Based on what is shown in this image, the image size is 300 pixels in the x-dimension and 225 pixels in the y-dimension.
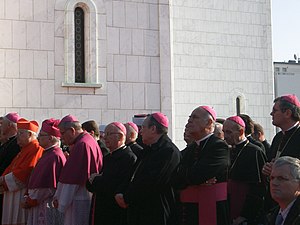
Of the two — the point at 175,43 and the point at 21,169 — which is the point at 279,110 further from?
the point at 175,43

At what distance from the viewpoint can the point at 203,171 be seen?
5.71 meters

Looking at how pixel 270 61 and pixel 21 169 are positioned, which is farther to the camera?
pixel 270 61

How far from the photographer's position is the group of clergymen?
19.2 ft

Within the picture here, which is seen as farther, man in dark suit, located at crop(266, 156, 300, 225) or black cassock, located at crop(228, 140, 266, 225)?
black cassock, located at crop(228, 140, 266, 225)

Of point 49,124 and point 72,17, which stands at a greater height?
point 72,17

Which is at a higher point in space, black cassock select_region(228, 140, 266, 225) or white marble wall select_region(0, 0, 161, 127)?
white marble wall select_region(0, 0, 161, 127)

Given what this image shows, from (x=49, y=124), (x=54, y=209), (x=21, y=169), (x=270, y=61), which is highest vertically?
(x=270, y=61)

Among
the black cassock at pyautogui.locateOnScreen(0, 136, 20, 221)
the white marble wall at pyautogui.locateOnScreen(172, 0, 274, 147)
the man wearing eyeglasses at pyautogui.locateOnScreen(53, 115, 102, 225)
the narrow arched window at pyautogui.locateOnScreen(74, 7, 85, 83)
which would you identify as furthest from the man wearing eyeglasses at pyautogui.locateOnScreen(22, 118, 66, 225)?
the white marble wall at pyautogui.locateOnScreen(172, 0, 274, 147)

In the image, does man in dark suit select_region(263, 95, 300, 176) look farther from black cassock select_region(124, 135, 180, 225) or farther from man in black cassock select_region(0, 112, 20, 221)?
man in black cassock select_region(0, 112, 20, 221)

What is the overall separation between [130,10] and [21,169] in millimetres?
5542

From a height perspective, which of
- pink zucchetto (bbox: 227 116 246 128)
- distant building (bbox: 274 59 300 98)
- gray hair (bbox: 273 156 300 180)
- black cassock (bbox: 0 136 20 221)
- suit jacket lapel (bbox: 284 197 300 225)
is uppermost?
distant building (bbox: 274 59 300 98)

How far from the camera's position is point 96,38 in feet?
39.5

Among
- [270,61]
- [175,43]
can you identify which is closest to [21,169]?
[175,43]

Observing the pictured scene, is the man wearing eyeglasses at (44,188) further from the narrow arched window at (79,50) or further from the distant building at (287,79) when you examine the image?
the distant building at (287,79)
